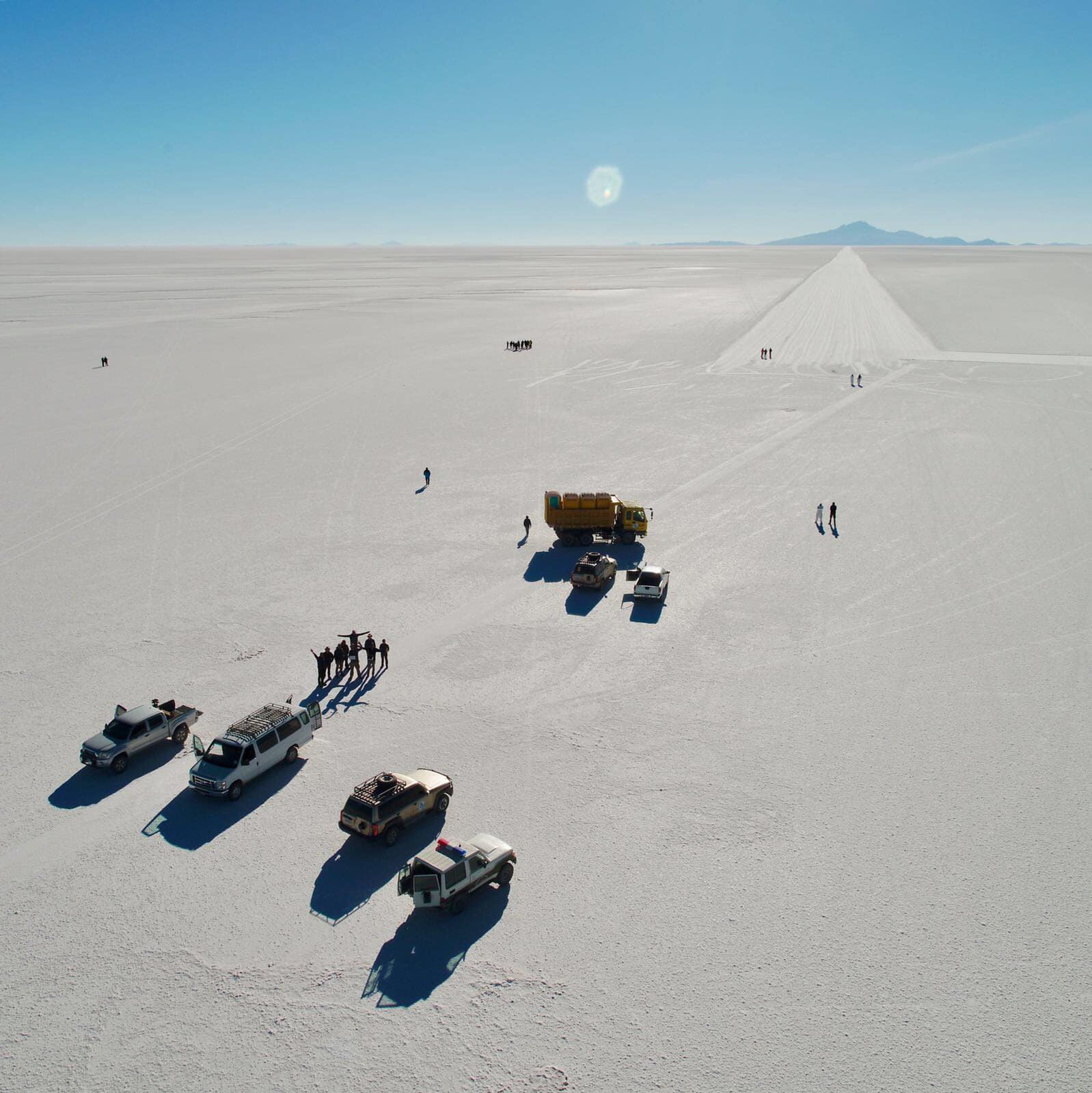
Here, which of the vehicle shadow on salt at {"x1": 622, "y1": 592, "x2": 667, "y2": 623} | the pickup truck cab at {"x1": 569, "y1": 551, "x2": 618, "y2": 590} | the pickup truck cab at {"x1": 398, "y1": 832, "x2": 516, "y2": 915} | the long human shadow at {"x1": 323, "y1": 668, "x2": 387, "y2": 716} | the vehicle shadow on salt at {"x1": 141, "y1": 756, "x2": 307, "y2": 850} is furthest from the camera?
the pickup truck cab at {"x1": 569, "y1": 551, "x2": 618, "y2": 590}

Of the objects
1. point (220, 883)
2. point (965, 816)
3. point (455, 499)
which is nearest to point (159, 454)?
point (455, 499)

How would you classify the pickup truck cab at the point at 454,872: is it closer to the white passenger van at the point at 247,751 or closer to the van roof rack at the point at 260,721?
the white passenger van at the point at 247,751

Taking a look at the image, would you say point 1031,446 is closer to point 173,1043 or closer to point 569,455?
point 569,455

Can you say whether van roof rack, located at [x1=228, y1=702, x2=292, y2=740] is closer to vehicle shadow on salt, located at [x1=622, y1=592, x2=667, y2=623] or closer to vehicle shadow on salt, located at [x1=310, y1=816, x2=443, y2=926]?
vehicle shadow on salt, located at [x1=310, y1=816, x2=443, y2=926]

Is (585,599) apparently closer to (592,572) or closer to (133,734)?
(592,572)

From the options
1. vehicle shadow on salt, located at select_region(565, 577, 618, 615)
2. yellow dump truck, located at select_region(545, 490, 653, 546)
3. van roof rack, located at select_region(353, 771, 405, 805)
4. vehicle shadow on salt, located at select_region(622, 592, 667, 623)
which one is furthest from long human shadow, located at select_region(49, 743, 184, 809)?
yellow dump truck, located at select_region(545, 490, 653, 546)

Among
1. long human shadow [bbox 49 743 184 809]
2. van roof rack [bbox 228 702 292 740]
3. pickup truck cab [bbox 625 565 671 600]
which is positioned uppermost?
pickup truck cab [bbox 625 565 671 600]

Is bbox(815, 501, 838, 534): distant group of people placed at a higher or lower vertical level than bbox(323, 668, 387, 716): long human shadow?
higher

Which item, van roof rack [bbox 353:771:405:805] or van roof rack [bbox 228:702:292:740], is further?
van roof rack [bbox 228:702:292:740]
